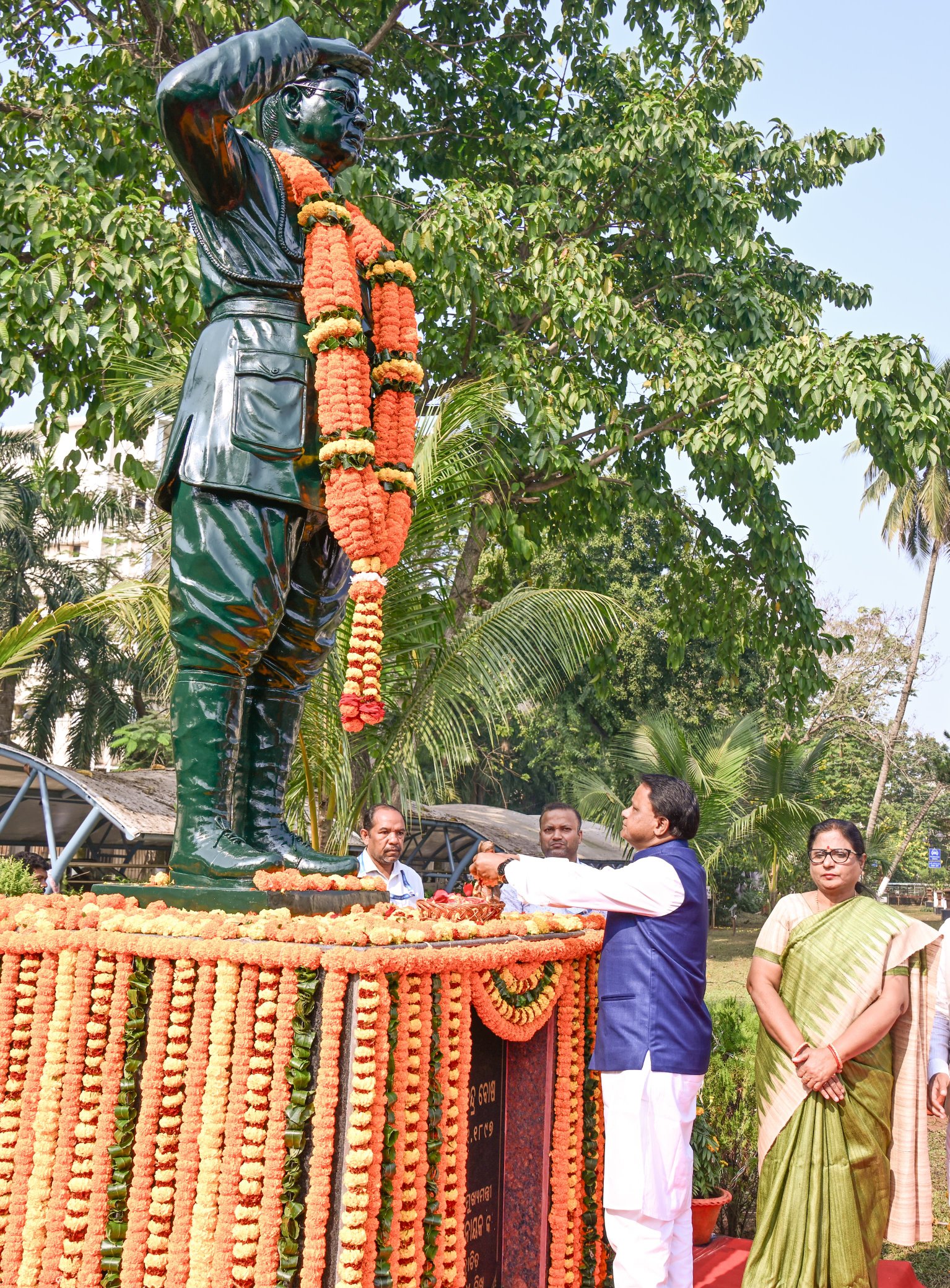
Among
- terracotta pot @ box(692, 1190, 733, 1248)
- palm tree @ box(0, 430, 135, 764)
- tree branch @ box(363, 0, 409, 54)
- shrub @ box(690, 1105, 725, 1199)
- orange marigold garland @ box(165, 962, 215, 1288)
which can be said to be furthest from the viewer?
palm tree @ box(0, 430, 135, 764)

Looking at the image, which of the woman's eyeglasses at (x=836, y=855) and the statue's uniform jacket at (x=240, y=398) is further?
the woman's eyeglasses at (x=836, y=855)

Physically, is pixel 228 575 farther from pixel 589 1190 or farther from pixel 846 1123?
pixel 846 1123

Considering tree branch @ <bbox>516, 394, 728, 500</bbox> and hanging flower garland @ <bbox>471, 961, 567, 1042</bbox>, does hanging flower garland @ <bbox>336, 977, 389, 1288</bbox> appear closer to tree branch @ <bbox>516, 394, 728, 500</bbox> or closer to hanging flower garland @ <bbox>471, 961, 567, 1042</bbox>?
hanging flower garland @ <bbox>471, 961, 567, 1042</bbox>

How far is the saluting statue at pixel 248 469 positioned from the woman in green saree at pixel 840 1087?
1633 mm

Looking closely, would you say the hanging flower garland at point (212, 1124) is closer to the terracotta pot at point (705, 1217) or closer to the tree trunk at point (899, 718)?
the terracotta pot at point (705, 1217)

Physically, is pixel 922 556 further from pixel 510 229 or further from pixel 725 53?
pixel 510 229

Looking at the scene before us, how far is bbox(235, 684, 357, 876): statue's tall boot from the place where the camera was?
321cm

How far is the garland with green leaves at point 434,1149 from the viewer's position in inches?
99.7

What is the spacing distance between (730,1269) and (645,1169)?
1363mm

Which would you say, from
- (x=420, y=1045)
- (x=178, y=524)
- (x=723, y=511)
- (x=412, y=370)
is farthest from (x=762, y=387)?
(x=420, y=1045)

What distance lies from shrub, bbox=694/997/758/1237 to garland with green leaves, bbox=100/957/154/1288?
295 centimetres

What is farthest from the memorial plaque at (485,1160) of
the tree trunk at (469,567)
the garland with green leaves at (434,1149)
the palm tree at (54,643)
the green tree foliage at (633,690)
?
the green tree foliage at (633,690)

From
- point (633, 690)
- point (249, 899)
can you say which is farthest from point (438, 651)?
point (633, 690)

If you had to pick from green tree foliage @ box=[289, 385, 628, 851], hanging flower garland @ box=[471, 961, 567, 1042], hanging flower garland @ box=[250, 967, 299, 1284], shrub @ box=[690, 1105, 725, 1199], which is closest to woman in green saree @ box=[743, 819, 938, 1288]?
shrub @ box=[690, 1105, 725, 1199]
